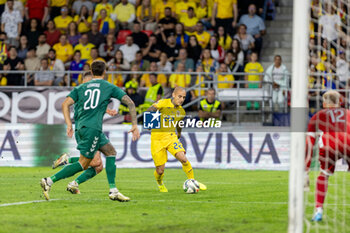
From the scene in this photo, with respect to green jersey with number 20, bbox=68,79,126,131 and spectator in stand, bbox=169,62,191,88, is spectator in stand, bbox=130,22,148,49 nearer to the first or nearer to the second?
spectator in stand, bbox=169,62,191,88

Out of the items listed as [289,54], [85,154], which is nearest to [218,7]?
[289,54]

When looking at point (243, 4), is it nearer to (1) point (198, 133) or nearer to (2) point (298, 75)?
(1) point (198, 133)

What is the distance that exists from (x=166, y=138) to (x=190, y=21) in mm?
10309

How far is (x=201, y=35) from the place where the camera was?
2109cm

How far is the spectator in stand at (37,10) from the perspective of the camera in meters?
22.5

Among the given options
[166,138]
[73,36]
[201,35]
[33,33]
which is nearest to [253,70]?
[201,35]

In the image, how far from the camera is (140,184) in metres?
13.3

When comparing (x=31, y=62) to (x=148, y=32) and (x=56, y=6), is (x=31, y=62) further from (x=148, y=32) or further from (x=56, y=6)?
(x=148, y=32)

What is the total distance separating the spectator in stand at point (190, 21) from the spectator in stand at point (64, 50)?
A: 347 centimetres

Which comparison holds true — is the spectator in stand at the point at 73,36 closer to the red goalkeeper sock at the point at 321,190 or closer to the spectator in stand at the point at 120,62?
the spectator in stand at the point at 120,62

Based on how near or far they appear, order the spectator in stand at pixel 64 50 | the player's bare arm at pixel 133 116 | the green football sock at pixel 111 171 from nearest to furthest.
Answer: the player's bare arm at pixel 133 116 → the green football sock at pixel 111 171 → the spectator in stand at pixel 64 50

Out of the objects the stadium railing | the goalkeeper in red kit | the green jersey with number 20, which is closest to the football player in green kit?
the green jersey with number 20

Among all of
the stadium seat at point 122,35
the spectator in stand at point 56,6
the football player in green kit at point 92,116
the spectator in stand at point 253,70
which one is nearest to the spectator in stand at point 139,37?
the stadium seat at point 122,35

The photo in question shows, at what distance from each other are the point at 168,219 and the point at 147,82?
11.9 m
